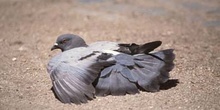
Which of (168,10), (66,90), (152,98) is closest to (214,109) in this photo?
(152,98)

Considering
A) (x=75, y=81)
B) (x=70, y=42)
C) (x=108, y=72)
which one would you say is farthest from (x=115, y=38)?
(x=75, y=81)

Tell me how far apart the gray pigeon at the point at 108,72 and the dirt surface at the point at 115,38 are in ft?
0.39

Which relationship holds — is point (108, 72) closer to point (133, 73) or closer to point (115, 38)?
point (133, 73)

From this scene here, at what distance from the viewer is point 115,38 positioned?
7648 millimetres

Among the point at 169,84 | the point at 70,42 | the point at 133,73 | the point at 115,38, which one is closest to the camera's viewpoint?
the point at 133,73

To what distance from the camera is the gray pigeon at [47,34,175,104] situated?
16.0ft

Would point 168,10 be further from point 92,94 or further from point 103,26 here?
point 92,94

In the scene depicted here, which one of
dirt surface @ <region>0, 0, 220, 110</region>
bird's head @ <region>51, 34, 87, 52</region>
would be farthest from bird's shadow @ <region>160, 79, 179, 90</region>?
bird's head @ <region>51, 34, 87, 52</region>

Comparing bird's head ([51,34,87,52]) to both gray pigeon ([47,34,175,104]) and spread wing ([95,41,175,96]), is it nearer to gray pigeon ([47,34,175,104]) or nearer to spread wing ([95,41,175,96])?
gray pigeon ([47,34,175,104])

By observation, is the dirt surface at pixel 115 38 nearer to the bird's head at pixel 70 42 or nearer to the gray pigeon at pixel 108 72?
the gray pigeon at pixel 108 72

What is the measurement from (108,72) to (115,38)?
2.63 m

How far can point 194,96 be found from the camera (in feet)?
16.8

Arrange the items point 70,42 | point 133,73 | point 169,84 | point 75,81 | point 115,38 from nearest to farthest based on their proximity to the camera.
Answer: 1. point 75,81
2. point 133,73
3. point 169,84
4. point 70,42
5. point 115,38

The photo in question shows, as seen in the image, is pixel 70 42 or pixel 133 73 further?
pixel 70 42
